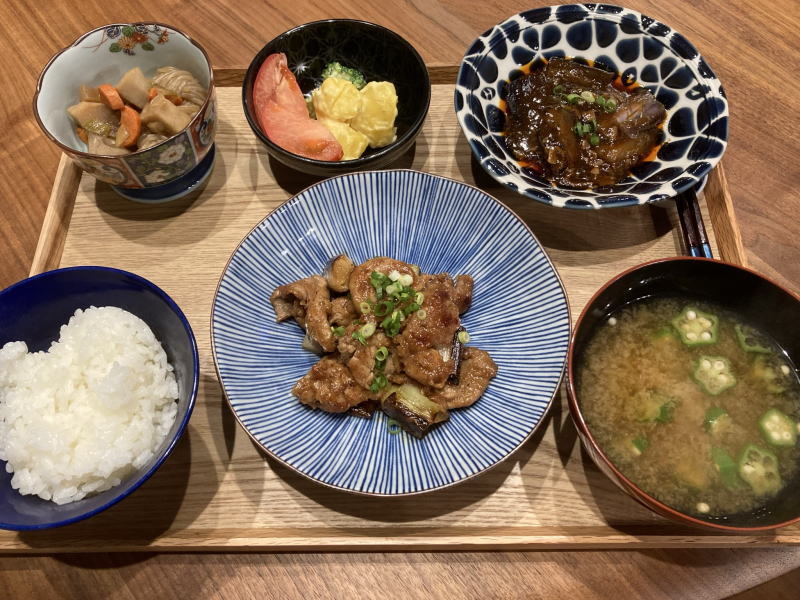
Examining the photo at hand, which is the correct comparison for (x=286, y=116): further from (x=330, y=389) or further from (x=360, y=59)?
(x=330, y=389)

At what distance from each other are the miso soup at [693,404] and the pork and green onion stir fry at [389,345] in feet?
1.44

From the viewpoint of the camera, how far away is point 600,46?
2664 mm

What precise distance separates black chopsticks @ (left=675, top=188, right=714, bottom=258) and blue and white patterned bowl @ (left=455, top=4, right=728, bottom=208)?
0.46 ft

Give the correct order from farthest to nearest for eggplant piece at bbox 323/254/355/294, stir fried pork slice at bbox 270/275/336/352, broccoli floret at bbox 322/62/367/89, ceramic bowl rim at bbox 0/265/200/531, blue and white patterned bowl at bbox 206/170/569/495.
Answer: broccoli floret at bbox 322/62/367/89, eggplant piece at bbox 323/254/355/294, stir fried pork slice at bbox 270/275/336/352, blue and white patterned bowl at bbox 206/170/569/495, ceramic bowl rim at bbox 0/265/200/531

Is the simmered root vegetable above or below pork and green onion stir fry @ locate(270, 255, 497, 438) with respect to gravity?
above

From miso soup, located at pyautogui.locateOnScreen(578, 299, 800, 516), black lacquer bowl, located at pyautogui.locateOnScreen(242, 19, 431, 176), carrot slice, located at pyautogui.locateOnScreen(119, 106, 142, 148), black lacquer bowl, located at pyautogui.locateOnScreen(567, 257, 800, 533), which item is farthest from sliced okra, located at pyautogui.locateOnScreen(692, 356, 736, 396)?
carrot slice, located at pyautogui.locateOnScreen(119, 106, 142, 148)

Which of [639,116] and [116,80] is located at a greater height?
[116,80]

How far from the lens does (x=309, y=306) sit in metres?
2.13

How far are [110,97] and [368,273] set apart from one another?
136 centimetres

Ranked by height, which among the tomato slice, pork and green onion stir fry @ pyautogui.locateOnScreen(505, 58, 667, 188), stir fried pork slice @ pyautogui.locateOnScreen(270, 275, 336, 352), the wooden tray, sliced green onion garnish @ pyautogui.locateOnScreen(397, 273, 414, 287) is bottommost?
the wooden tray

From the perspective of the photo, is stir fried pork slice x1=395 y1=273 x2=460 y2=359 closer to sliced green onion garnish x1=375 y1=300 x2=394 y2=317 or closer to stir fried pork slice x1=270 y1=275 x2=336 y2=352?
sliced green onion garnish x1=375 y1=300 x2=394 y2=317

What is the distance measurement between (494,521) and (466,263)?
3.21 ft

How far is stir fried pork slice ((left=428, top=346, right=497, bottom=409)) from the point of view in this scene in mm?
2008

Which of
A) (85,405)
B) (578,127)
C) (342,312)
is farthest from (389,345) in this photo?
(578,127)
